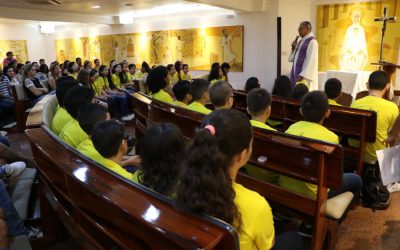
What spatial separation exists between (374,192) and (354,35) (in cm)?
551

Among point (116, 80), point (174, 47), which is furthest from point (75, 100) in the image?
point (174, 47)

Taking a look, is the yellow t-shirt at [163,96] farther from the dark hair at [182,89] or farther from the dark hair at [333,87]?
the dark hair at [333,87]

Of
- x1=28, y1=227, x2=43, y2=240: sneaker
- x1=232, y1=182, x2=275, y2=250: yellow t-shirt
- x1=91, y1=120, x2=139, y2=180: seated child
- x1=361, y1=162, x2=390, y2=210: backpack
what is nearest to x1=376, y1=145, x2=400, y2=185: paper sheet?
x1=361, y1=162, x2=390, y2=210: backpack

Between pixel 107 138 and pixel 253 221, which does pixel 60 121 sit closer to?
pixel 107 138

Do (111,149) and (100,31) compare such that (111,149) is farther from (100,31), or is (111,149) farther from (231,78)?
(100,31)

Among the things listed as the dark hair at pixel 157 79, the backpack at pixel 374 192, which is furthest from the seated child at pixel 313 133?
the dark hair at pixel 157 79

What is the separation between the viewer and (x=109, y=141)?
6.15 feet

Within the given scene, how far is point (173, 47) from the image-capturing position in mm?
10367

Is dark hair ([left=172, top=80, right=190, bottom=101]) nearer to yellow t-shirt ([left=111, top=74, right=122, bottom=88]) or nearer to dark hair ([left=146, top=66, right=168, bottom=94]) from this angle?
dark hair ([left=146, top=66, right=168, bottom=94])

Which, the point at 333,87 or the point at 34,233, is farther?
the point at 333,87

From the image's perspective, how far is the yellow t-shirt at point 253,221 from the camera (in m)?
1.17

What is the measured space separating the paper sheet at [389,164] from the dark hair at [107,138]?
1801mm

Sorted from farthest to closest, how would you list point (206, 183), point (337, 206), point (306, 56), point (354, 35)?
point (354, 35) → point (306, 56) → point (337, 206) → point (206, 183)

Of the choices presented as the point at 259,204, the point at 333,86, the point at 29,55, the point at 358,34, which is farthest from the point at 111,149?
the point at 29,55
